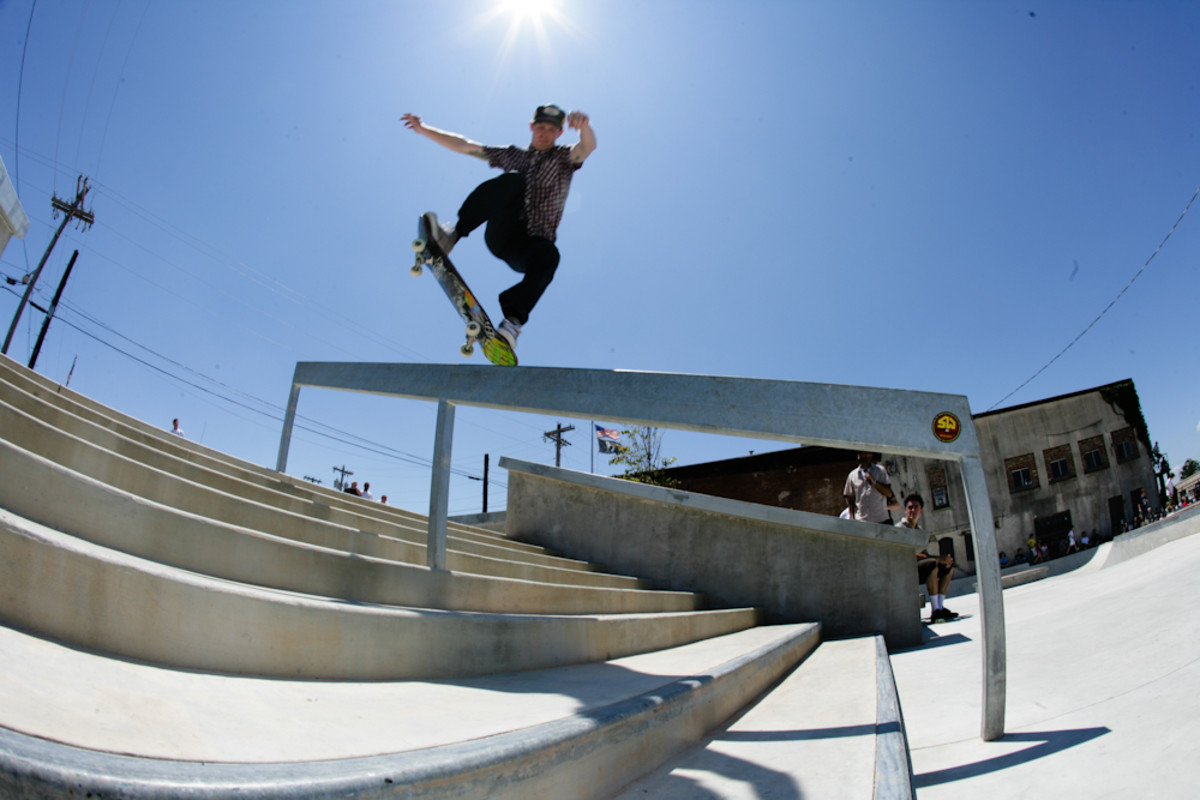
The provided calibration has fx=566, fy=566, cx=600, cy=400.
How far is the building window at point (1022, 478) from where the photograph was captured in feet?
86.3

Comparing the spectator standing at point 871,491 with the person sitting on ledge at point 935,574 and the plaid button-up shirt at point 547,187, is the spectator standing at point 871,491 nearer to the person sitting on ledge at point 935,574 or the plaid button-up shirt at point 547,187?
the person sitting on ledge at point 935,574

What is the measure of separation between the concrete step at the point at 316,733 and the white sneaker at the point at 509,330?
3.11 meters

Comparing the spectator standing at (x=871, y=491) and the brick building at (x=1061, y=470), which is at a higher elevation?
the brick building at (x=1061, y=470)

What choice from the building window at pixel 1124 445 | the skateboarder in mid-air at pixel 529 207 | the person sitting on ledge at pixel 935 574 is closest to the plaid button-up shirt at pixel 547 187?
the skateboarder in mid-air at pixel 529 207

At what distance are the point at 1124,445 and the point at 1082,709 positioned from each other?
1282 inches

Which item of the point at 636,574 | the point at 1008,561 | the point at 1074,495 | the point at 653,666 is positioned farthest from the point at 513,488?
the point at 1074,495

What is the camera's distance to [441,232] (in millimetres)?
4949

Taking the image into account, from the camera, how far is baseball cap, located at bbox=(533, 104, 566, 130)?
15.1 ft

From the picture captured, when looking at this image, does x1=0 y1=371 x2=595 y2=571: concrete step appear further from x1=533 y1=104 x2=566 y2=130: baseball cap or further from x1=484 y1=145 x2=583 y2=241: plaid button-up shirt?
x1=533 y1=104 x2=566 y2=130: baseball cap

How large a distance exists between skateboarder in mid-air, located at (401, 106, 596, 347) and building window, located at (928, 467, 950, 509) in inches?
1126

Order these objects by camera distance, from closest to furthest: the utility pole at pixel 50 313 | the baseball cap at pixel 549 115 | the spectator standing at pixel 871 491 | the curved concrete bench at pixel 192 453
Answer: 1. the curved concrete bench at pixel 192 453
2. the baseball cap at pixel 549 115
3. the spectator standing at pixel 871 491
4. the utility pole at pixel 50 313

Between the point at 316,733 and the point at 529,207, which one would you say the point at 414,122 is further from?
the point at 316,733

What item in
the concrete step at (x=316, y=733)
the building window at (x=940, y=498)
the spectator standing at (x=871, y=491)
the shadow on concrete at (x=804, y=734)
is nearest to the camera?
the concrete step at (x=316, y=733)

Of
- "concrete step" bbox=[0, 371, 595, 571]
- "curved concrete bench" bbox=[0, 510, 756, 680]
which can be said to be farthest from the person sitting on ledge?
"curved concrete bench" bbox=[0, 510, 756, 680]
